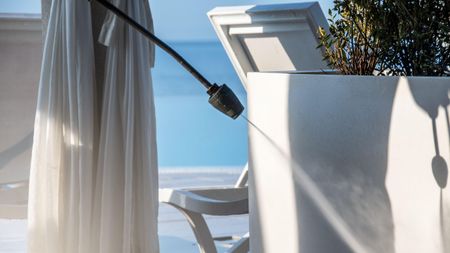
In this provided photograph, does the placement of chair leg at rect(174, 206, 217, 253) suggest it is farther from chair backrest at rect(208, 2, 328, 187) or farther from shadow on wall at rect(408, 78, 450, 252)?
shadow on wall at rect(408, 78, 450, 252)

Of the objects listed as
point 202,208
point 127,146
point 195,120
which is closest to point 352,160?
point 202,208

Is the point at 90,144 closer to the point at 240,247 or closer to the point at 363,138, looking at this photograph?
the point at 240,247

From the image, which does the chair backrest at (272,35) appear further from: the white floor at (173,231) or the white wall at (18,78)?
the white floor at (173,231)

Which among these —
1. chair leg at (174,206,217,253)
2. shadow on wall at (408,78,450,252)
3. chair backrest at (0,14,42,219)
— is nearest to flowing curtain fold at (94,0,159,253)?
chair leg at (174,206,217,253)

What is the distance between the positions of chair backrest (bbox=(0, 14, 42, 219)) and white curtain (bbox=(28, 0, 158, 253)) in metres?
0.57

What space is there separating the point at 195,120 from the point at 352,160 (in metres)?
8.85

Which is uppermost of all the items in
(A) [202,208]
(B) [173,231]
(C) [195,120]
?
(C) [195,120]

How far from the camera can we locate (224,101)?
130 cm

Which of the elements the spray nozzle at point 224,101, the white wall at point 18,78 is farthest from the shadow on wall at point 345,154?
the white wall at point 18,78

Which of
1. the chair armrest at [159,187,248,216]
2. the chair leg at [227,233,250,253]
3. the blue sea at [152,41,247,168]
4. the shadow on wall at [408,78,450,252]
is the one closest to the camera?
the shadow on wall at [408,78,450,252]

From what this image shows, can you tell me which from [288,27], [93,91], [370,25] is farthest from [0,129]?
[370,25]

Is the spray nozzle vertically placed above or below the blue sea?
below

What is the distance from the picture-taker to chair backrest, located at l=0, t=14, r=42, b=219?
9.49 ft

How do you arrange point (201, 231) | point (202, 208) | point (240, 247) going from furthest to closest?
point (240, 247) < point (201, 231) < point (202, 208)
